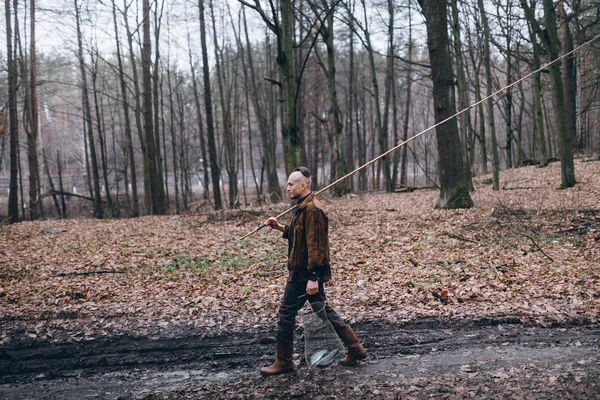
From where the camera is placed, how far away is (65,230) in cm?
1423

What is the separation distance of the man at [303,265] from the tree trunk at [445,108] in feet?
30.4

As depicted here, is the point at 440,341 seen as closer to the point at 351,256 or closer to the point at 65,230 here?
the point at 351,256

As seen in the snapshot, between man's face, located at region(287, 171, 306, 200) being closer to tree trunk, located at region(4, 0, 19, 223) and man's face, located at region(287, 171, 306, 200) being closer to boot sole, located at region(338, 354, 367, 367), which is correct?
boot sole, located at region(338, 354, 367, 367)

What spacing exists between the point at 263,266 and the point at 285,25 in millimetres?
6156

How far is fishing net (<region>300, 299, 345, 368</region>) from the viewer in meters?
4.64

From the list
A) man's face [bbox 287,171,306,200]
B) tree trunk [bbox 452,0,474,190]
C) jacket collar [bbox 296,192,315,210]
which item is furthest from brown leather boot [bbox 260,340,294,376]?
tree trunk [bbox 452,0,474,190]

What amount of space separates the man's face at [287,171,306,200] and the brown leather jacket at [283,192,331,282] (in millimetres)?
97

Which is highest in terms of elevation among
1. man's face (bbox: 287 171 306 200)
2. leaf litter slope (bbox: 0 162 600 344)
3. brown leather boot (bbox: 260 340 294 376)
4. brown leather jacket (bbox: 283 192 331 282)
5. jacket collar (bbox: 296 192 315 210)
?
man's face (bbox: 287 171 306 200)

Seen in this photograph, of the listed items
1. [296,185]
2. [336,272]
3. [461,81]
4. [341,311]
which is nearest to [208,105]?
[461,81]

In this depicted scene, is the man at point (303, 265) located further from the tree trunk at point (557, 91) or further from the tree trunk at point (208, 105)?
the tree trunk at point (208, 105)

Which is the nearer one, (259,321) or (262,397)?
(262,397)

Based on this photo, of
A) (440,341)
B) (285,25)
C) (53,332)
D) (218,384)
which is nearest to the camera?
(218,384)

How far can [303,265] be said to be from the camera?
15.0 feet

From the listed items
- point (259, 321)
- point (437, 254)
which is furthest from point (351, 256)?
point (259, 321)
